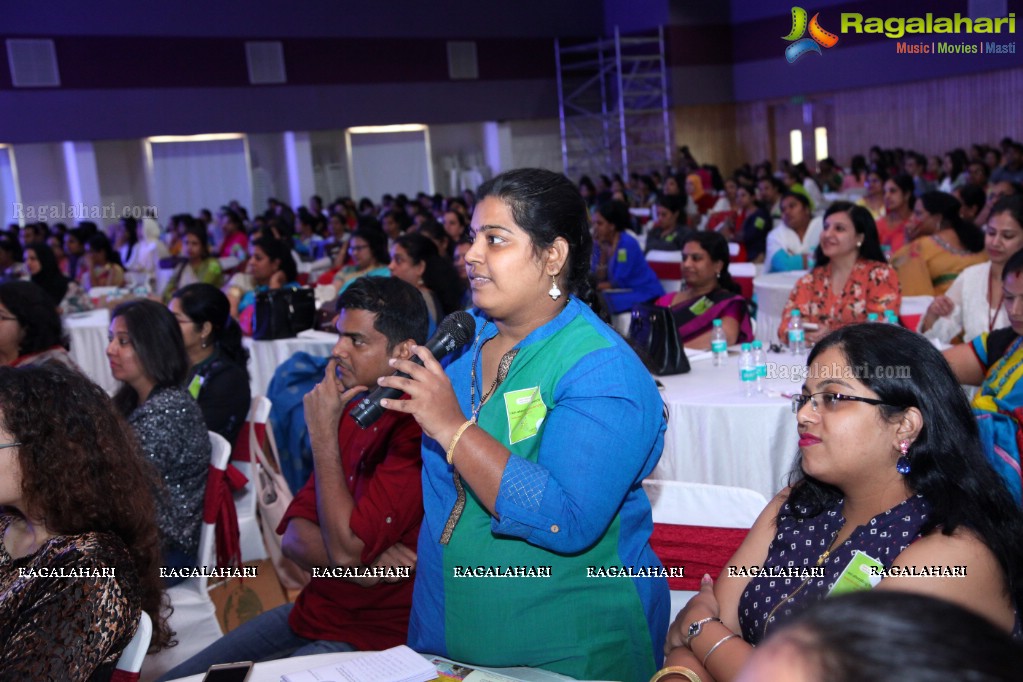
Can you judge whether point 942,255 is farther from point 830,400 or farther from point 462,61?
point 462,61

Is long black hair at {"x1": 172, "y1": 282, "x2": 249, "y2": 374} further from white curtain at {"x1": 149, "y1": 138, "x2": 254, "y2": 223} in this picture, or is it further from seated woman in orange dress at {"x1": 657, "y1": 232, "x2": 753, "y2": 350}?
white curtain at {"x1": 149, "y1": 138, "x2": 254, "y2": 223}

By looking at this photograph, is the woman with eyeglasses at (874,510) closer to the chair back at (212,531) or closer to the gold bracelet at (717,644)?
the gold bracelet at (717,644)

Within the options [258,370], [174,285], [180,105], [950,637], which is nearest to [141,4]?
[180,105]

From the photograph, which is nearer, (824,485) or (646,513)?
(646,513)

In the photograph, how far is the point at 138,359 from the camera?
337cm

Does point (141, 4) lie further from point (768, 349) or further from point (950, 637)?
point (950, 637)

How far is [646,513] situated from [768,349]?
291 centimetres

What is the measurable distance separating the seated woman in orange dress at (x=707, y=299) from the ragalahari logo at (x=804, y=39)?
532 inches

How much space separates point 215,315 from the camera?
4.29m

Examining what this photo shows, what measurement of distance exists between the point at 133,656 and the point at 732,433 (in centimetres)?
249

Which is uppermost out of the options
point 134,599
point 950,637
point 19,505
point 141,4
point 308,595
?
point 141,4

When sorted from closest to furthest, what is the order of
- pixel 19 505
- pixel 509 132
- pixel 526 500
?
pixel 526 500, pixel 19 505, pixel 509 132

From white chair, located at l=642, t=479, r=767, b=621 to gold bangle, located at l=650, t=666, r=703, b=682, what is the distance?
62cm

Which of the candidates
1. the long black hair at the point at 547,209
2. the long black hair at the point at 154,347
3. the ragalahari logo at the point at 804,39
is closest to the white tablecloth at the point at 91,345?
the long black hair at the point at 154,347
